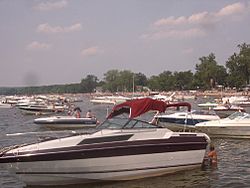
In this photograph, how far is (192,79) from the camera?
17512 centimetres

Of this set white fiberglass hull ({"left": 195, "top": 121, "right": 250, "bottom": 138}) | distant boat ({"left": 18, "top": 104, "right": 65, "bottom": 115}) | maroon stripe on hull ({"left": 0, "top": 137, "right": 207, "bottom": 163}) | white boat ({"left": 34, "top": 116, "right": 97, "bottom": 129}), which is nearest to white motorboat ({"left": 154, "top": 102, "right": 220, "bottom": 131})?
white fiberglass hull ({"left": 195, "top": 121, "right": 250, "bottom": 138})

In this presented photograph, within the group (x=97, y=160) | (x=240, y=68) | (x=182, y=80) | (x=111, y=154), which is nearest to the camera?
(x=97, y=160)

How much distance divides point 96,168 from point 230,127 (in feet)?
41.3

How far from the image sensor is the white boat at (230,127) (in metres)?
23.2

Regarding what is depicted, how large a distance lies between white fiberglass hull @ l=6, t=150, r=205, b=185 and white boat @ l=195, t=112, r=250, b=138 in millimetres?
9956

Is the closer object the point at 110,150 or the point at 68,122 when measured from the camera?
the point at 110,150

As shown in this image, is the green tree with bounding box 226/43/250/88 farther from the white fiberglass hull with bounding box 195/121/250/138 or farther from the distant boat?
the white fiberglass hull with bounding box 195/121/250/138

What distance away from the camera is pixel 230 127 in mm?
23578

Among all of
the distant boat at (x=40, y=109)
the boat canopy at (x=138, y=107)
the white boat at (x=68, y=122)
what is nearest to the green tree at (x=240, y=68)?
the distant boat at (x=40, y=109)

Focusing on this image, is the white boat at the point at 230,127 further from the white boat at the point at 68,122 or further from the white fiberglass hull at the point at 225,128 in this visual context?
the white boat at the point at 68,122

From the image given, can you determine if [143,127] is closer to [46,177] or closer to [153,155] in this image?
[153,155]

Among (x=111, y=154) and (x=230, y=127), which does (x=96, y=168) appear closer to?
(x=111, y=154)

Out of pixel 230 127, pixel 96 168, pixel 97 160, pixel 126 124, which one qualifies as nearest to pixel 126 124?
pixel 126 124

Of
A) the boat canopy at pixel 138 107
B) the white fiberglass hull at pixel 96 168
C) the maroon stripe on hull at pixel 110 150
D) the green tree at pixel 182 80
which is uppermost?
the green tree at pixel 182 80
